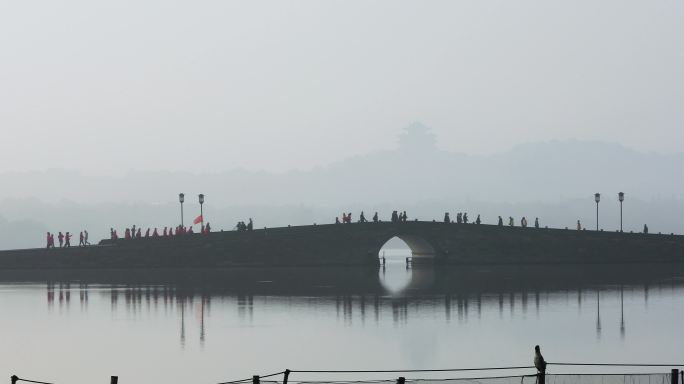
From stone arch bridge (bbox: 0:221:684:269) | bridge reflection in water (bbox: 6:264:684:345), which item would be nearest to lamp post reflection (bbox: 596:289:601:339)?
bridge reflection in water (bbox: 6:264:684:345)

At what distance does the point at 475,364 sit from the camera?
28266mm

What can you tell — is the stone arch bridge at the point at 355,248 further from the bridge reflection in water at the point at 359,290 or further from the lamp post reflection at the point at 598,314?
the lamp post reflection at the point at 598,314

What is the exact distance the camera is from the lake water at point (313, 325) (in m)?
28.5

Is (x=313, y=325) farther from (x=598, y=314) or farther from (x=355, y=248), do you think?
(x=355, y=248)

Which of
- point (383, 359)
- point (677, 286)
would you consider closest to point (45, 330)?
point (383, 359)

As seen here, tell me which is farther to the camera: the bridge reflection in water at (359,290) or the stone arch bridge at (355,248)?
the stone arch bridge at (355,248)

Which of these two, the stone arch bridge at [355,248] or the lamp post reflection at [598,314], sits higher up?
the stone arch bridge at [355,248]

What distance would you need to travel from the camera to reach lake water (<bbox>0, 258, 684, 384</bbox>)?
28469mm

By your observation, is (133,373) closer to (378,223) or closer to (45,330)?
(45,330)

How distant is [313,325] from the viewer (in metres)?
36.8

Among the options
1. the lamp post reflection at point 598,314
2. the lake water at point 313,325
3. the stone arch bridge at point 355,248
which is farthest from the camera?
the stone arch bridge at point 355,248

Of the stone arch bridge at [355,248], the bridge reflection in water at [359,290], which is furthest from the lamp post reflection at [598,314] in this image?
the stone arch bridge at [355,248]

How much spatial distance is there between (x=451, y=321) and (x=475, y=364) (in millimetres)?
9741

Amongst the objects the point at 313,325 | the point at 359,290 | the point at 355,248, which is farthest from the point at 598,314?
the point at 355,248
